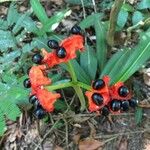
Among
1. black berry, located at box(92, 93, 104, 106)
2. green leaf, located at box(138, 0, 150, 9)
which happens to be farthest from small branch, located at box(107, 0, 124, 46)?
black berry, located at box(92, 93, 104, 106)

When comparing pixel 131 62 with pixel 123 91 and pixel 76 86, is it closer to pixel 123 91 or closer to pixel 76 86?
pixel 123 91

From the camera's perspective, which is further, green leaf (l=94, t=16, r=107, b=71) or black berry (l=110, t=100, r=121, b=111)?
green leaf (l=94, t=16, r=107, b=71)

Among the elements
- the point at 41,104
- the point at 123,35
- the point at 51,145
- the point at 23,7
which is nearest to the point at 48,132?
the point at 51,145

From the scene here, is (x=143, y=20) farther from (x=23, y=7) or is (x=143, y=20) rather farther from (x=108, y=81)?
(x=23, y=7)

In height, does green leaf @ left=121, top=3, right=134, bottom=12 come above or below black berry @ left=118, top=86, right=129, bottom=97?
above

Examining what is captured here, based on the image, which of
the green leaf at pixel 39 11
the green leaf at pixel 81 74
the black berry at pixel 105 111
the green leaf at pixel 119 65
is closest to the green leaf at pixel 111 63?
the green leaf at pixel 119 65

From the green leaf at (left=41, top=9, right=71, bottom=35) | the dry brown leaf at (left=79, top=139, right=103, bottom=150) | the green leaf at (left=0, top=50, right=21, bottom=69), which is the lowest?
the dry brown leaf at (left=79, top=139, right=103, bottom=150)

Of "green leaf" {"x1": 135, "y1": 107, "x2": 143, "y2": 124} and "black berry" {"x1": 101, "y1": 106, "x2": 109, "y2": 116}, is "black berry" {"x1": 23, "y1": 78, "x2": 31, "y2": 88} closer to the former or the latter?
"black berry" {"x1": 101, "y1": 106, "x2": 109, "y2": 116}

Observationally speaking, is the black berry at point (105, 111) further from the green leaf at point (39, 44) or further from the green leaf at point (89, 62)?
the green leaf at point (39, 44)
